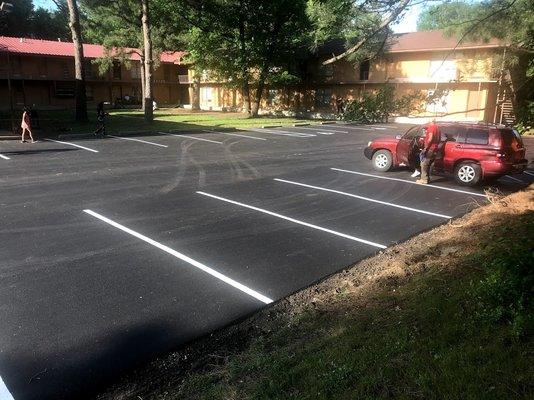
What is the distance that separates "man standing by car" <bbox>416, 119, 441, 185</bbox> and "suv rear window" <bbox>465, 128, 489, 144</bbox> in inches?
36.0

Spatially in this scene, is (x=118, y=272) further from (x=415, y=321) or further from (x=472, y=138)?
(x=472, y=138)

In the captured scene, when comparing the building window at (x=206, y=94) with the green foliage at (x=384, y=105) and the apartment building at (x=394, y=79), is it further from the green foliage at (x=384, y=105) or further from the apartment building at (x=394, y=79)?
the green foliage at (x=384, y=105)

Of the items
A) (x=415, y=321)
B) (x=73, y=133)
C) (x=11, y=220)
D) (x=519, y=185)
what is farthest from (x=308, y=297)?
(x=73, y=133)

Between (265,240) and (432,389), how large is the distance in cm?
475

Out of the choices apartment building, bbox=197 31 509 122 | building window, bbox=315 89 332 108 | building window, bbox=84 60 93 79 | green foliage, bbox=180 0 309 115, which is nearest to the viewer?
apartment building, bbox=197 31 509 122

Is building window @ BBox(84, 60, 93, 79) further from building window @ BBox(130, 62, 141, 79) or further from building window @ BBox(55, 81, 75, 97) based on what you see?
building window @ BBox(130, 62, 141, 79)

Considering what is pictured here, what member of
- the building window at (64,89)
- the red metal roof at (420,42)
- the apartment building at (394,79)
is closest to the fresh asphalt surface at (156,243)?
the apartment building at (394,79)

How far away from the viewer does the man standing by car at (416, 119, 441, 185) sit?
12.6 meters

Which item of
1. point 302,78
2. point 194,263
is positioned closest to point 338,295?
point 194,263

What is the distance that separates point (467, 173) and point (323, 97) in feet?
114

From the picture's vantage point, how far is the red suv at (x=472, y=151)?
12422mm

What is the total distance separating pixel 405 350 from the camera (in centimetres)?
404

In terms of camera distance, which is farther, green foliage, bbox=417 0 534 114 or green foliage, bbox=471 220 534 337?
green foliage, bbox=417 0 534 114

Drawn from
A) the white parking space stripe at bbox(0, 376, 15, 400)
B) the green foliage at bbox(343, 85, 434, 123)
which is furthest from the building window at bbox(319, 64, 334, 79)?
the white parking space stripe at bbox(0, 376, 15, 400)
